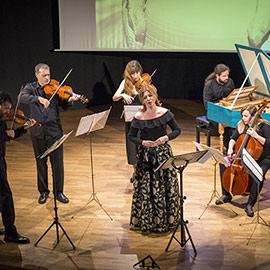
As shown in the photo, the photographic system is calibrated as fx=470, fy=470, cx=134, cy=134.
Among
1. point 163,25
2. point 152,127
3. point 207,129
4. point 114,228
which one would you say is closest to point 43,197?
point 114,228

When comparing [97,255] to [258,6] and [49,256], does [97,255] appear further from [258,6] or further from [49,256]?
[258,6]

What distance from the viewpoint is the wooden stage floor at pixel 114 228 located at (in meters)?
4.00

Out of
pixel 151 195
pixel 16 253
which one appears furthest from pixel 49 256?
pixel 151 195

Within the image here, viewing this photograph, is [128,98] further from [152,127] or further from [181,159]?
[181,159]

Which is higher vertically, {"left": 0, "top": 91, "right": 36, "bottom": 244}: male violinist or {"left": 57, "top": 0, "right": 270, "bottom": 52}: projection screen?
{"left": 57, "top": 0, "right": 270, "bottom": 52}: projection screen

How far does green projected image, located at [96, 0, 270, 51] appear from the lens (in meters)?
8.35

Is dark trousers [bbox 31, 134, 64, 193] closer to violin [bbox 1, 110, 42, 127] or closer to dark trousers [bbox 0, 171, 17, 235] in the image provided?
violin [bbox 1, 110, 42, 127]

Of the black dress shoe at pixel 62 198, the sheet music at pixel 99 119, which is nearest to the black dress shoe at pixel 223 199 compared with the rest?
the sheet music at pixel 99 119

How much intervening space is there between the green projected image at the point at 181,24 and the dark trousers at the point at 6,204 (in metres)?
5.29

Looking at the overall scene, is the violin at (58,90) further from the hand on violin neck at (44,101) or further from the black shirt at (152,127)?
the black shirt at (152,127)

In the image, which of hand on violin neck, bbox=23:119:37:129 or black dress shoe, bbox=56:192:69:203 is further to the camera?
black dress shoe, bbox=56:192:69:203

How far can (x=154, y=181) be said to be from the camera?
4320 millimetres

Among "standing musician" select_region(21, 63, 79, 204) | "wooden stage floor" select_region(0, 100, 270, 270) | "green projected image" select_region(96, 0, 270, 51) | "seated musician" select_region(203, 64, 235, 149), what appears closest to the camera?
"wooden stage floor" select_region(0, 100, 270, 270)

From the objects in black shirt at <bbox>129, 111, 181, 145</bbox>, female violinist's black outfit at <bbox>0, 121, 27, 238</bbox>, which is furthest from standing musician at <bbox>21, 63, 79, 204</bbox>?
black shirt at <bbox>129, 111, 181, 145</bbox>
